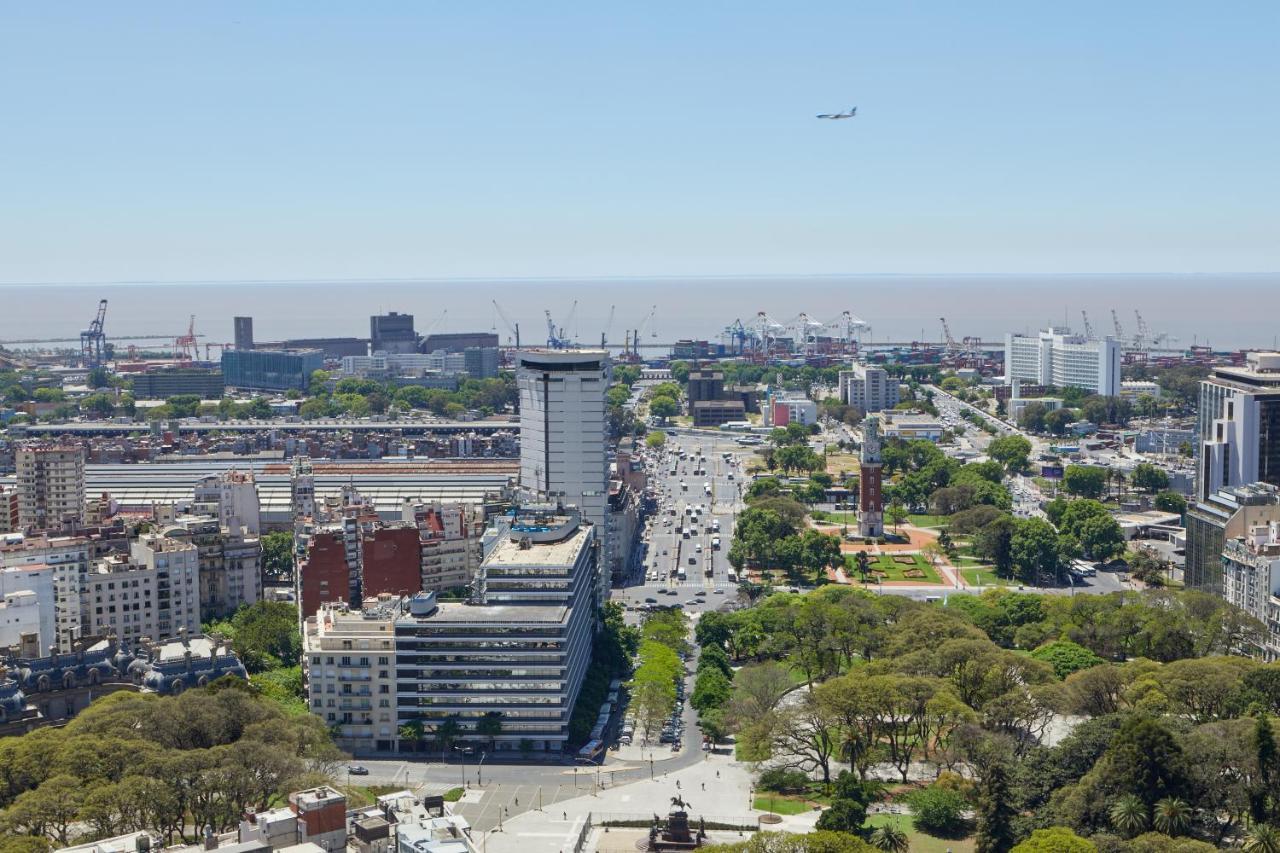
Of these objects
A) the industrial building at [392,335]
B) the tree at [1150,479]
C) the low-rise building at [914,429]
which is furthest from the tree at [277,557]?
the industrial building at [392,335]

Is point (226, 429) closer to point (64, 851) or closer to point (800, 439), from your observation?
point (800, 439)

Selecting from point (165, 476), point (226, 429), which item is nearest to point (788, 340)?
point (226, 429)

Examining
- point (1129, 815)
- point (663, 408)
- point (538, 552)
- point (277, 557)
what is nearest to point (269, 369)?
point (663, 408)

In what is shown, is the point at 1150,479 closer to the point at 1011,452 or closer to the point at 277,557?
the point at 1011,452

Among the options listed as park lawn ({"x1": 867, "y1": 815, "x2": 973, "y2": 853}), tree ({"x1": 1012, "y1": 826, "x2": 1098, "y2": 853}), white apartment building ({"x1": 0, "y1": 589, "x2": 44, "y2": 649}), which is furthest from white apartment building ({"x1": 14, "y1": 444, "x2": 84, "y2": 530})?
tree ({"x1": 1012, "y1": 826, "x2": 1098, "y2": 853})

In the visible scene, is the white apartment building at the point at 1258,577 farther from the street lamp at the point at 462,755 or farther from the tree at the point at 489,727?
the street lamp at the point at 462,755

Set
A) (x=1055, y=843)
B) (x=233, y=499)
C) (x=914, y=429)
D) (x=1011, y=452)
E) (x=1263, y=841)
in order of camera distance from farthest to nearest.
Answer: (x=914, y=429), (x=1011, y=452), (x=233, y=499), (x=1263, y=841), (x=1055, y=843)

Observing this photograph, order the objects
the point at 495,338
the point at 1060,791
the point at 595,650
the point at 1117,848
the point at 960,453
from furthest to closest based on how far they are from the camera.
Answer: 1. the point at 495,338
2. the point at 960,453
3. the point at 595,650
4. the point at 1060,791
5. the point at 1117,848
